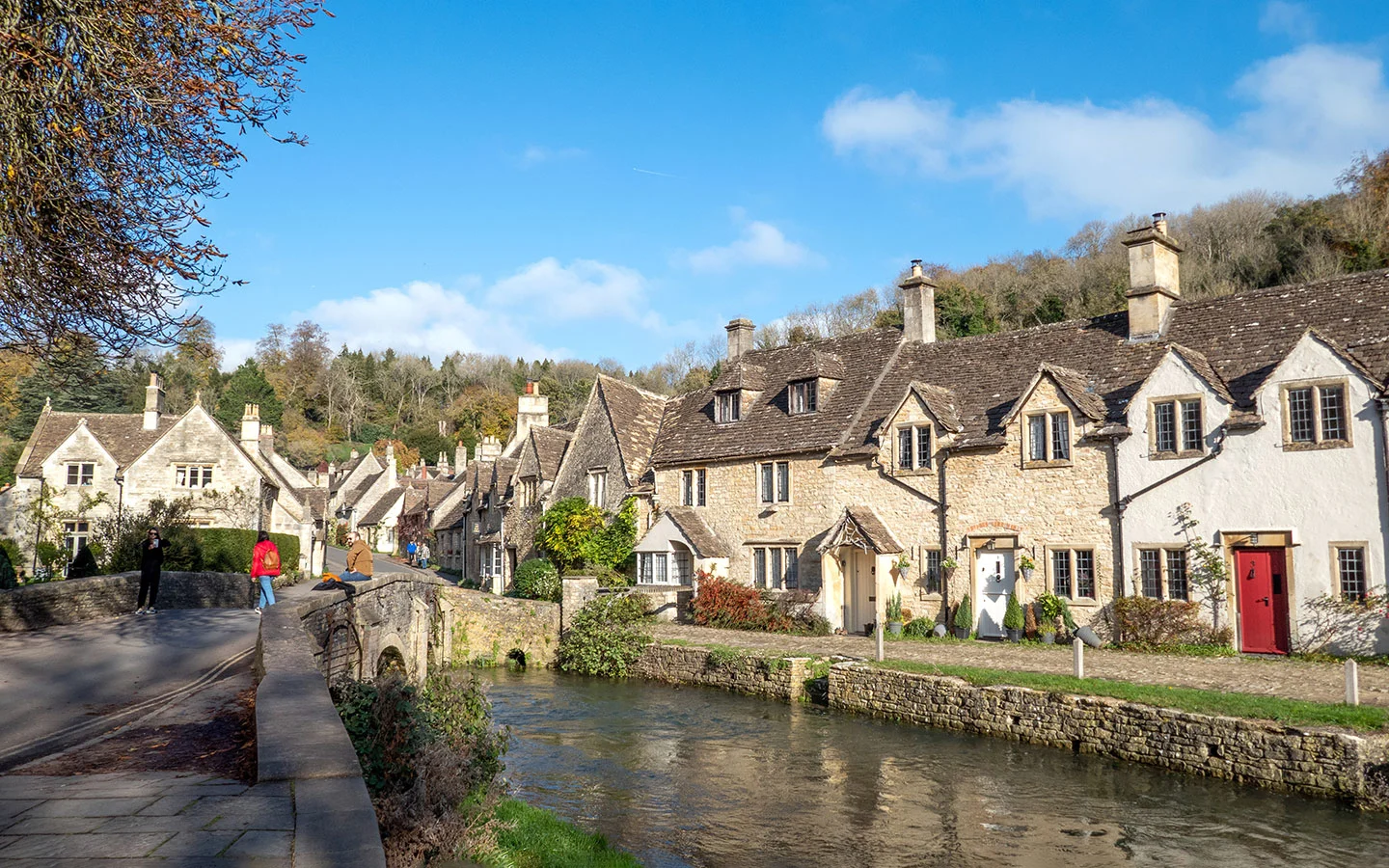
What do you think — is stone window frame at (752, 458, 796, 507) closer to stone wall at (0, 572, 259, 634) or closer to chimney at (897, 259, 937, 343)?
chimney at (897, 259, 937, 343)

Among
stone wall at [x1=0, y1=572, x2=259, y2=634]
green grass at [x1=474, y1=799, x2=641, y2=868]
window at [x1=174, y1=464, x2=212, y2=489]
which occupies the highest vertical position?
window at [x1=174, y1=464, x2=212, y2=489]

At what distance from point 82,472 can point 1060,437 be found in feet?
147

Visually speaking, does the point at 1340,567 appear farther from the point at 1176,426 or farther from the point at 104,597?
the point at 104,597

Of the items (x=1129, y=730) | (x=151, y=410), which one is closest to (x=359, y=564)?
(x=1129, y=730)

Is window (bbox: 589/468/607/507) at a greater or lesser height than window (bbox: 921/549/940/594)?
greater

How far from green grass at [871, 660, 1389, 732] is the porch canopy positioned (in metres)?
7.23

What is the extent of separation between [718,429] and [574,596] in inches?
322

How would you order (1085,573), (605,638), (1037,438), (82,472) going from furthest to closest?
1. (82,472)
2. (605,638)
3. (1037,438)
4. (1085,573)

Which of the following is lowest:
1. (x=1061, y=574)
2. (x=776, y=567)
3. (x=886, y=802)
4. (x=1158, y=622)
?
(x=886, y=802)

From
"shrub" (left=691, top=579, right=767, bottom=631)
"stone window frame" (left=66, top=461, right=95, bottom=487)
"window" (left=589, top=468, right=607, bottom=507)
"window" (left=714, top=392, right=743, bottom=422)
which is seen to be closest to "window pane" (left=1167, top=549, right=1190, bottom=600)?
"shrub" (left=691, top=579, right=767, bottom=631)

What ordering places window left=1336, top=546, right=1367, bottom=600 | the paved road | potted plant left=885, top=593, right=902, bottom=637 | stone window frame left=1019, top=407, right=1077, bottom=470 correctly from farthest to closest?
potted plant left=885, top=593, right=902, bottom=637 < stone window frame left=1019, top=407, right=1077, bottom=470 < window left=1336, top=546, right=1367, bottom=600 < the paved road

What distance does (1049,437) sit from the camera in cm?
2567

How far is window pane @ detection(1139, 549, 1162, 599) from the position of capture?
2362 cm

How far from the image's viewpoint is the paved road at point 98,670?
1034 cm
